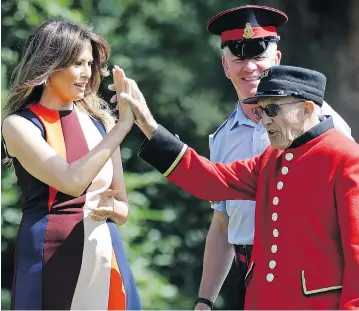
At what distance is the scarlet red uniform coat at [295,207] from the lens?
163 inches

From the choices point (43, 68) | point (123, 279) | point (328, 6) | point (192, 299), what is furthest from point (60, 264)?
point (328, 6)

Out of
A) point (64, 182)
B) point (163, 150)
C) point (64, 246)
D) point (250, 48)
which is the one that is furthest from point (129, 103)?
point (250, 48)

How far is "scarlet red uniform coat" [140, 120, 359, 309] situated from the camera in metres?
4.14

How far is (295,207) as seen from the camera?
4.26 m

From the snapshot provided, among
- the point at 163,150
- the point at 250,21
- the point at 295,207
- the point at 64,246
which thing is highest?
the point at 250,21

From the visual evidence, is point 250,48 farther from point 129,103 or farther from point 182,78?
point 182,78

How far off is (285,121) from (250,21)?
927 mm

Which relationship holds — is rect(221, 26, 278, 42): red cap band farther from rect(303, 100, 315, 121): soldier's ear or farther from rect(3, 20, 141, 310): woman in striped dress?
rect(303, 100, 315, 121): soldier's ear

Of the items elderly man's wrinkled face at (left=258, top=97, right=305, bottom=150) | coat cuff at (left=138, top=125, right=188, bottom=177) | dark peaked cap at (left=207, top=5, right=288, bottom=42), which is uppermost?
dark peaked cap at (left=207, top=5, right=288, bottom=42)

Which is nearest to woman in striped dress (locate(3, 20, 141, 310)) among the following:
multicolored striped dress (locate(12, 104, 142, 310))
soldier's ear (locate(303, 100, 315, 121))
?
multicolored striped dress (locate(12, 104, 142, 310))

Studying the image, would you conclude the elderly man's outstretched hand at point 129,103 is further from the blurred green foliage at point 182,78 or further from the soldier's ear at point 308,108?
the blurred green foliage at point 182,78

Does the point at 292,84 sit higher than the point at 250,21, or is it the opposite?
the point at 250,21

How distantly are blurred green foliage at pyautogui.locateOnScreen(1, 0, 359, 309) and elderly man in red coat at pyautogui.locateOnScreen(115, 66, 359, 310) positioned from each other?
4220 mm

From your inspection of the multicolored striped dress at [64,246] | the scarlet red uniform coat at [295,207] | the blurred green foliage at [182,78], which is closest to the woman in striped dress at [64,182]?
the multicolored striped dress at [64,246]
